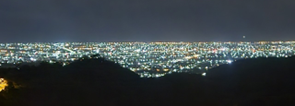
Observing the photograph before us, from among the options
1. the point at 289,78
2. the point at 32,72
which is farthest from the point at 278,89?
the point at 32,72

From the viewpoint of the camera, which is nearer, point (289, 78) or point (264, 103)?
point (264, 103)

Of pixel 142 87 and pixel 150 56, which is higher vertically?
pixel 142 87

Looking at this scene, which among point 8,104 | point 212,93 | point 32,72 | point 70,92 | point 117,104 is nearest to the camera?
point 8,104

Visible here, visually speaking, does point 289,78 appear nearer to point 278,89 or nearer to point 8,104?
point 278,89

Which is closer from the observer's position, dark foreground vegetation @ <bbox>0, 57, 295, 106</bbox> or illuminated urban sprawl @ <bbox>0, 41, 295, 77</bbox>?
dark foreground vegetation @ <bbox>0, 57, 295, 106</bbox>

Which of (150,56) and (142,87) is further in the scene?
(150,56)

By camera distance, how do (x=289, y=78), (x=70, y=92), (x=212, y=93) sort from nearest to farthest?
(x=70, y=92)
(x=212, y=93)
(x=289, y=78)

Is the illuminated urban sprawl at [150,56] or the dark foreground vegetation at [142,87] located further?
the illuminated urban sprawl at [150,56]
